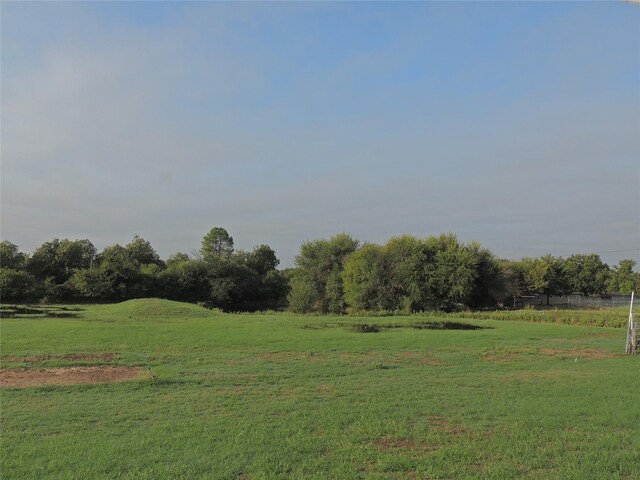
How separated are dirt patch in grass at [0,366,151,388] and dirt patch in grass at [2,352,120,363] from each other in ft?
4.56

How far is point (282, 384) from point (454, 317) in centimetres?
3780

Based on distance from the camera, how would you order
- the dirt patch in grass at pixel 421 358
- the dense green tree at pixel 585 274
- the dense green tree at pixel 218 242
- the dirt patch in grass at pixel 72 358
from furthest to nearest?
the dense green tree at pixel 218 242 → the dense green tree at pixel 585 274 → the dirt patch in grass at pixel 421 358 → the dirt patch in grass at pixel 72 358

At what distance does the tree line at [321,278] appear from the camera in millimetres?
57125

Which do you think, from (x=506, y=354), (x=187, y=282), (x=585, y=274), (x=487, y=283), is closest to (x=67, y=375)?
(x=506, y=354)

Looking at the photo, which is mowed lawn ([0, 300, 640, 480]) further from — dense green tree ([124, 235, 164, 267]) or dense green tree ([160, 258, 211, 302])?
dense green tree ([124, 235, 164, 267])

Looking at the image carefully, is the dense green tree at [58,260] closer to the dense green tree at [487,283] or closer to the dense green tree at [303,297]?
the dense green tree at [303,297]

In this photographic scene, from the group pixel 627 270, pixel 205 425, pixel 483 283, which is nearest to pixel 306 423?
pixel 205 425

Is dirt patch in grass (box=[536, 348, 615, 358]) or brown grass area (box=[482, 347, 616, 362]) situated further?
dirt patch in grass (box=[536, 348, 615, 358])

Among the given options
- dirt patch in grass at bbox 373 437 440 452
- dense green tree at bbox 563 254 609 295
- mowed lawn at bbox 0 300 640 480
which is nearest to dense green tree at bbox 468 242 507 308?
dense green tree at bbox 563 254 609 295

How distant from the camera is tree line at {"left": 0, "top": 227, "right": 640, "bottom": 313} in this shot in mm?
57125

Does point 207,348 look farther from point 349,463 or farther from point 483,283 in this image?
point 483,283

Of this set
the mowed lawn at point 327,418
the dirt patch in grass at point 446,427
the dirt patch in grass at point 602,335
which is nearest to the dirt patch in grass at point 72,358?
the mowed lawn at point 327,418

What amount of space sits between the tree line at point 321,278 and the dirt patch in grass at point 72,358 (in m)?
43.3

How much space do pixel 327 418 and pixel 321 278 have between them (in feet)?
189
